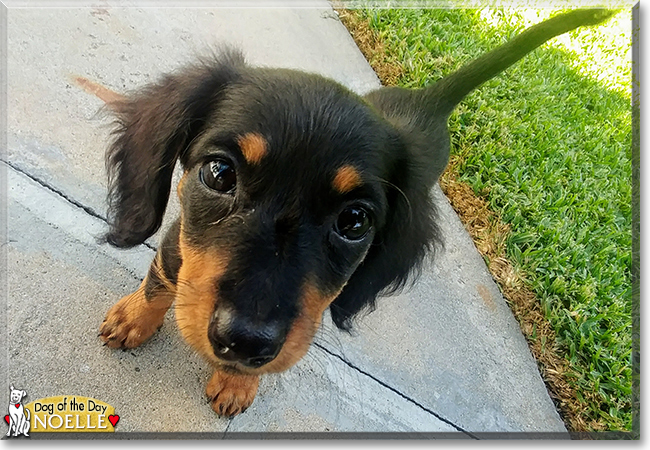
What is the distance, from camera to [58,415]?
5.88 ft

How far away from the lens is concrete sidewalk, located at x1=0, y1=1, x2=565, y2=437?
6.41 feet

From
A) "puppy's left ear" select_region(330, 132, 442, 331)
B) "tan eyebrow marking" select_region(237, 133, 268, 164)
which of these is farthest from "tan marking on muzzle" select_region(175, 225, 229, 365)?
"puppy's left ear" select_region(330, 132, 442, 331)

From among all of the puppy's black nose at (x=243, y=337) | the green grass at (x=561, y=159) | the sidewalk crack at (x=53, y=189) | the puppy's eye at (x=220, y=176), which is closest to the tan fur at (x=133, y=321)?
the sidewalk crack at (x=53, y=189)

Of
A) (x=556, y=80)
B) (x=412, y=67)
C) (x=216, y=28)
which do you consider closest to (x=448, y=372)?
(x=412, y=67)

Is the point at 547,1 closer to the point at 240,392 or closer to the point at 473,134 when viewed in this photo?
the point at 473,134

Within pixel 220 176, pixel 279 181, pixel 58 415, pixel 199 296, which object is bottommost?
pixel 58 415

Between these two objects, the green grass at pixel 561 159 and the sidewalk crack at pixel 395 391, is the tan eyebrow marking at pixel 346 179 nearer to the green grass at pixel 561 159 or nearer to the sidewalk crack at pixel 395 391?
the sidewalk crack at pixel 395 391

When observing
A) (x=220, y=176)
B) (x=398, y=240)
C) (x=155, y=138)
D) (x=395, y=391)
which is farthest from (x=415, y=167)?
(x=395, y=391)

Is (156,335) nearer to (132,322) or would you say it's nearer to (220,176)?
(132,322)

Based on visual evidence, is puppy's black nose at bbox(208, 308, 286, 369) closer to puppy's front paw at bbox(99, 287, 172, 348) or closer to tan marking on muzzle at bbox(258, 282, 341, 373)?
tan marking on muzzle at bbox(258, 282, 341, 373)

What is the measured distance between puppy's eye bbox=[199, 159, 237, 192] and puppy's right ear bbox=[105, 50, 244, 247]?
212 millimetres

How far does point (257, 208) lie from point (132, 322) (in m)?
0.88

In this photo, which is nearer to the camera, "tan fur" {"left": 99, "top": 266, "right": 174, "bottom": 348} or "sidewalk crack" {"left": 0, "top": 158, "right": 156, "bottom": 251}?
"tan fur" {"left": 99, "top": 266, "right": 174, "bottom": 348}

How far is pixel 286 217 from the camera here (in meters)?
1.44
